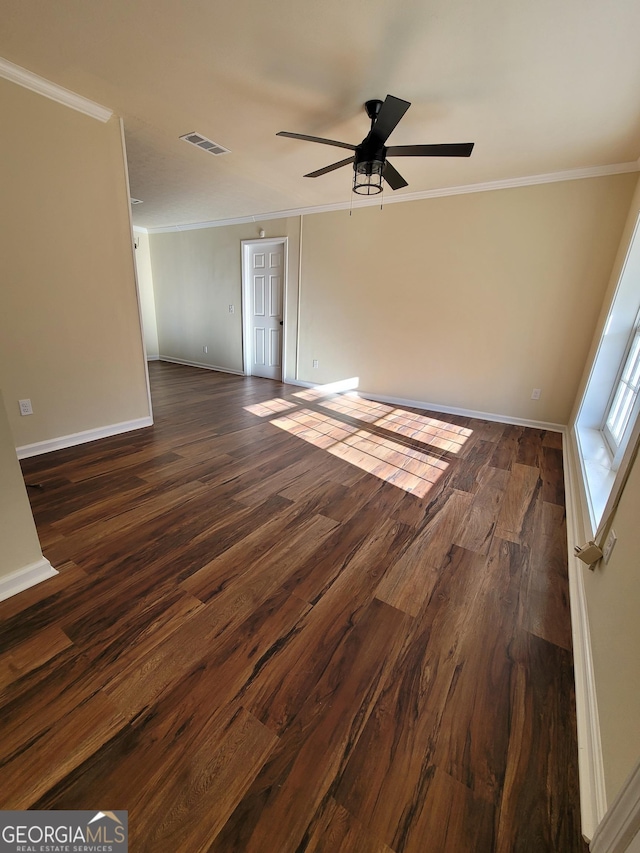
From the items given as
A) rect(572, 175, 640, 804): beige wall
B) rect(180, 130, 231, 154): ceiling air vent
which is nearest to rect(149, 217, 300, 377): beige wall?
rect(180, 130, 231, 154): ceiling air vent

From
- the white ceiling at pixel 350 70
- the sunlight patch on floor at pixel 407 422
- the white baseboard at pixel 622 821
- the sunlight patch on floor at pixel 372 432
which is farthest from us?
the sunlight patch on floor at pixel 407 422

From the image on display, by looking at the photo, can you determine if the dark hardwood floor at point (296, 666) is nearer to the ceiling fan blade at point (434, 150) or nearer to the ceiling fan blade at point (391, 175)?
the ceiling fan blade at point (434, 150)

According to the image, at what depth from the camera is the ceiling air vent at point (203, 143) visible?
290 cm

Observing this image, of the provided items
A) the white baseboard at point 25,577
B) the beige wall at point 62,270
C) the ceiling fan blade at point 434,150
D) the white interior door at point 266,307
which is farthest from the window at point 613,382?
the white interior door at point 266,307

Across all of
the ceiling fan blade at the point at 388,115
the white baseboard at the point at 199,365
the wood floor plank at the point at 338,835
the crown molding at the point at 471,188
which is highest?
the crown molding at the point at 471,188

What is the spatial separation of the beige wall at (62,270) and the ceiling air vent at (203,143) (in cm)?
56

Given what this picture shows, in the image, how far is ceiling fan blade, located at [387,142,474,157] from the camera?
206 cm

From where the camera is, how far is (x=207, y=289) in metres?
6.20

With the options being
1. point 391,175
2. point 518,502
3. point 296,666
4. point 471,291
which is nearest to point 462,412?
point 471,291

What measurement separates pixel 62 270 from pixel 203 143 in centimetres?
165

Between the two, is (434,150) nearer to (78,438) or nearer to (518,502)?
(518,502)

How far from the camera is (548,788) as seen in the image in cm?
95

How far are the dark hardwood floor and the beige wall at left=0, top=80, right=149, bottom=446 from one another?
747 mm

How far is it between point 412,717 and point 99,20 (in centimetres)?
340
